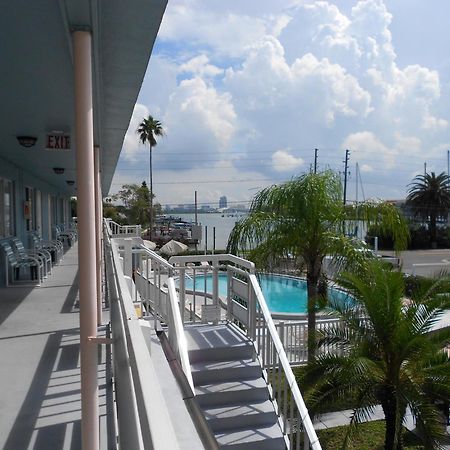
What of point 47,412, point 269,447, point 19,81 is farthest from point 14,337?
point 269,447

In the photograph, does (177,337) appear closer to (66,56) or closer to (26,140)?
Result: (66,56)

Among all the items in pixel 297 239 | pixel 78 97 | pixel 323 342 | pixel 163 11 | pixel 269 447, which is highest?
→ pixel 163 11

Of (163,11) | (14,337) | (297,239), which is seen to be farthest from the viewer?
(297,239)

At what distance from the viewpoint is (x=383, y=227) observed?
9.80 meters

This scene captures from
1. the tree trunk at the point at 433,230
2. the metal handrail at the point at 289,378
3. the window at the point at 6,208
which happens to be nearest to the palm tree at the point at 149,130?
the tree trunk at the point at 433,230

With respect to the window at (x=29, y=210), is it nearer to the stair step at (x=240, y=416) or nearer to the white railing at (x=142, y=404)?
the stair step at (x=240, y=416)

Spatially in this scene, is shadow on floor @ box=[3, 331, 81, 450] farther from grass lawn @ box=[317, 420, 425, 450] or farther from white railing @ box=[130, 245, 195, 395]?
grass lawn @ box=[317, 420, 425, 450]

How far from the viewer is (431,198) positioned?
129 ft

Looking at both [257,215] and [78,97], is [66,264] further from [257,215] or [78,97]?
[78,97]

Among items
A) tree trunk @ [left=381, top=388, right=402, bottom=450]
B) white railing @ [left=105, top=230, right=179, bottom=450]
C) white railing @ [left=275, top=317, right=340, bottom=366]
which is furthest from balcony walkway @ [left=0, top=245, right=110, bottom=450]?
white railing @ [left=275, top=317, right=340, bottom=366]

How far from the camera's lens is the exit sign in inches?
217

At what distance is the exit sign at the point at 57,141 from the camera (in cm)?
551

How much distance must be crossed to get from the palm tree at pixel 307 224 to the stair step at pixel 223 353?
129 inches

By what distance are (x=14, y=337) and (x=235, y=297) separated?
11.3ft
